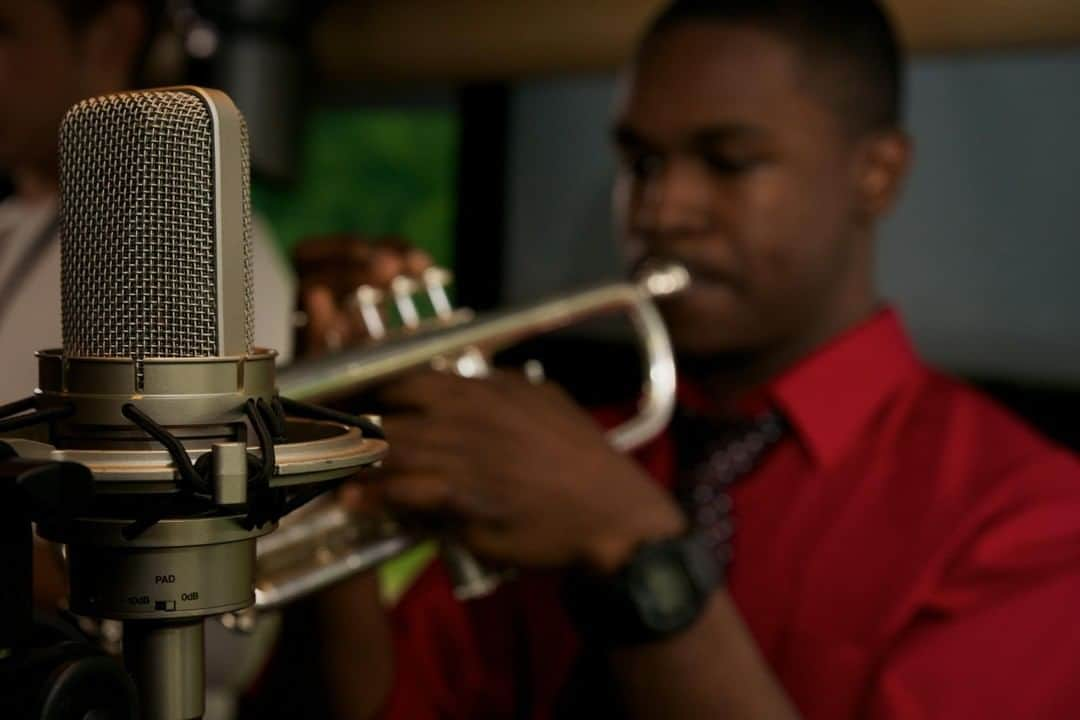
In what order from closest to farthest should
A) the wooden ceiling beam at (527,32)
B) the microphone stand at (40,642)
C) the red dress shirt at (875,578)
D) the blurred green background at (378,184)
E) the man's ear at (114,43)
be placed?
the microphone stand at (40,642), the red dress shirt at (875,578), the man's ear at (114,43), the wooden ceiling beam at (527,32), the blurred green background at (378,184)

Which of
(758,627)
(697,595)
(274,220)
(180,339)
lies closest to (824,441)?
(758,627)

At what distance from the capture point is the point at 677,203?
1.33 meters

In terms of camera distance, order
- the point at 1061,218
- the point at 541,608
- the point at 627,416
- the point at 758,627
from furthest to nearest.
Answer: the point at 1061,218, the point at 627,416, the point at 541,608, the point at 758,627

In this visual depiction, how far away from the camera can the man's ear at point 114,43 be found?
1.22 meters

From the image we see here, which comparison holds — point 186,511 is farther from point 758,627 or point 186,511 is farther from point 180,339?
point 758,627

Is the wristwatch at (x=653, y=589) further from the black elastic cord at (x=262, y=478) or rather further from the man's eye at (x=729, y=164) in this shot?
the black elastic cord at (x=262, y=478)

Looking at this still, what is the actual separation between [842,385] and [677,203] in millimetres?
300

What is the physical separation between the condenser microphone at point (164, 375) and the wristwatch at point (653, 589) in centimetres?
65

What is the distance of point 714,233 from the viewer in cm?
133

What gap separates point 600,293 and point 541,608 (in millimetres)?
422

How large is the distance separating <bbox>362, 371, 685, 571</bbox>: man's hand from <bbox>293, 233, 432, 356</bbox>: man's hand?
247mm

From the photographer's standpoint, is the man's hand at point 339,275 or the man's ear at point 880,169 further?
the man's ear at point 880,169

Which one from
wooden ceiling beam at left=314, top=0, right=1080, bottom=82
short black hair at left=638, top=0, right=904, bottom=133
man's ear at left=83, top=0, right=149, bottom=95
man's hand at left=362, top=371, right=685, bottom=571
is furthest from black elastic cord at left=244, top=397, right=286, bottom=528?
wooden ceiling beam at left=314, top=0, right=1080, bottom=82

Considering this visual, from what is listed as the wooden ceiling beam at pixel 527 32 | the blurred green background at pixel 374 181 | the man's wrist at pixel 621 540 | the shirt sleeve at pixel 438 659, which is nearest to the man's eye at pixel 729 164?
the man's wrist at pixel 621 540
